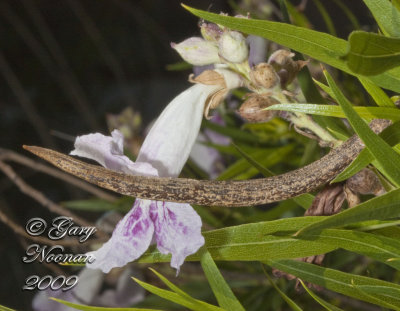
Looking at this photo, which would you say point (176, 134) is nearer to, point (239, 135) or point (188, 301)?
point (188, 301)

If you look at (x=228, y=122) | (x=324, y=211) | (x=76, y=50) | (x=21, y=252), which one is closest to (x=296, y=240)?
(x=324, y=211)

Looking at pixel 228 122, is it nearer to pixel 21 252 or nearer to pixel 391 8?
pixel 391 8

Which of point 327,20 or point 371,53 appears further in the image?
point 327,20

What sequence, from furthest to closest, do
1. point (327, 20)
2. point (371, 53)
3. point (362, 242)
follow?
point (327, 20)
point (362, 242)
point (371, 53)

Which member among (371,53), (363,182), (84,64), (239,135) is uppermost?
(371,53)

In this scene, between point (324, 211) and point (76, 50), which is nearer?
point (324, 211)

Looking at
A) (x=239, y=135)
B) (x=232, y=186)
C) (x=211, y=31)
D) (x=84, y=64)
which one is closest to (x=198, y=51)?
(x=211, y=31)
